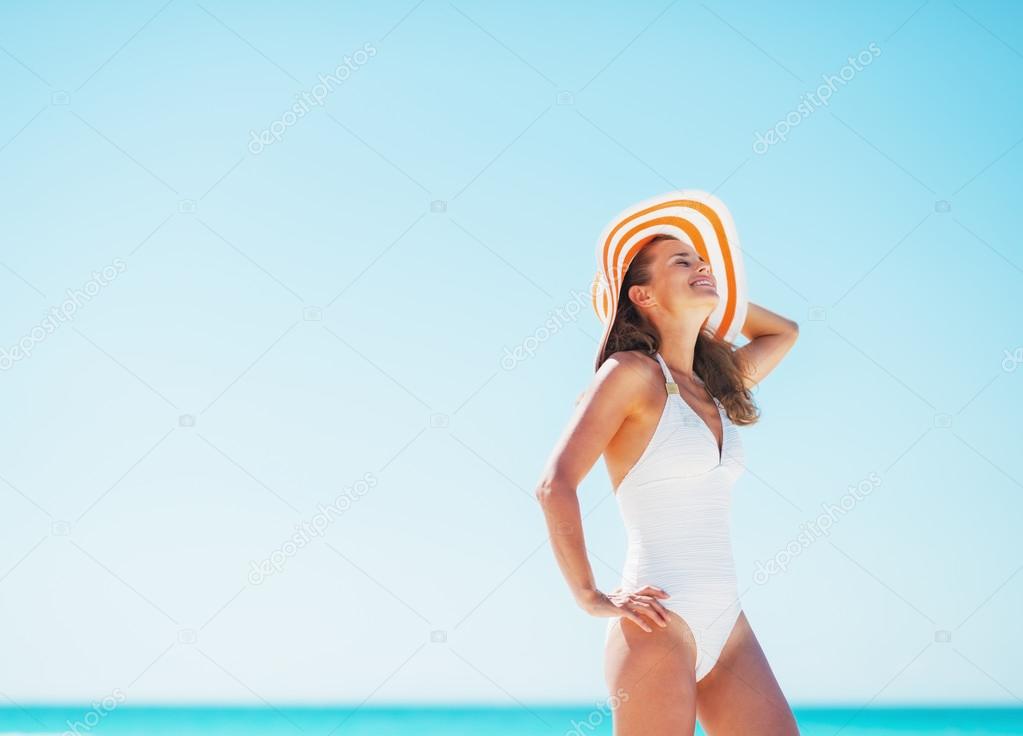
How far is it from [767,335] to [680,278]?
77 cm

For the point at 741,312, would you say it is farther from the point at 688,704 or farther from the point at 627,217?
the point at 688,704

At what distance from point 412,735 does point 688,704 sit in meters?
15.4

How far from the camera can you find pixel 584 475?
2684mm

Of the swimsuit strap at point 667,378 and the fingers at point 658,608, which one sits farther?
the swimsuit strap at point 667,378

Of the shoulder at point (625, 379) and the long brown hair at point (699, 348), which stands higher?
the long brown hair at point (699, 348)

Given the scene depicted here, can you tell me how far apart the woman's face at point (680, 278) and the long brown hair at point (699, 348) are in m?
0.03

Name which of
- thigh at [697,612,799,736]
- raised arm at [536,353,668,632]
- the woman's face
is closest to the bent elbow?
raised arm at [536,353,668,632]

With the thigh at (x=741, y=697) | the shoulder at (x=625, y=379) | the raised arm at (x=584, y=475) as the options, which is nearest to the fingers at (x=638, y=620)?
the raised arm at (x=584, y=475)

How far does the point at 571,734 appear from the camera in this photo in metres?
15.3

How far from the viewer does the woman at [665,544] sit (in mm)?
2578

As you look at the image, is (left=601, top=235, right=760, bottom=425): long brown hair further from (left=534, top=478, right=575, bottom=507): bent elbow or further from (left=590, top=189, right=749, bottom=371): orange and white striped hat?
(left=534, top=478, right=575, bottom=507): bent elbow

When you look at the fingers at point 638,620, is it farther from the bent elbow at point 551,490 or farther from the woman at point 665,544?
the bent elbow at point 551,490

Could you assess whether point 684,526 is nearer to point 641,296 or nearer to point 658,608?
A: point 658,608

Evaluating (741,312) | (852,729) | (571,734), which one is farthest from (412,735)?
(741,312)
